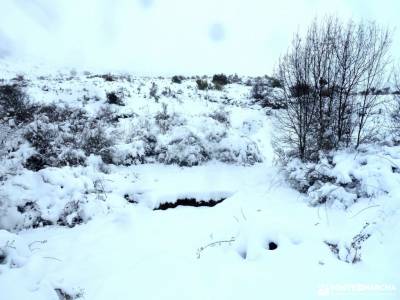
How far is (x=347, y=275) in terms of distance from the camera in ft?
11.9

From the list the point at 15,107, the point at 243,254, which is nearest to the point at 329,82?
the point at 243,254

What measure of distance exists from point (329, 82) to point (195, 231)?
489cm

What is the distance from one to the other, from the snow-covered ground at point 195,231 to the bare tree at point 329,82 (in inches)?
46.5

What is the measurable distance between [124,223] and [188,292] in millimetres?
2646

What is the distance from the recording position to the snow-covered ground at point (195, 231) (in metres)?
3.69

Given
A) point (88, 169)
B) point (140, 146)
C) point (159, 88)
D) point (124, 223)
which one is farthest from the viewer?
point (159, 88)

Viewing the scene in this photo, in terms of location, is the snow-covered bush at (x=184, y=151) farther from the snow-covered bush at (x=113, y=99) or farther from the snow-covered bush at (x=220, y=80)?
the snow-covered bush at (x=220, y=80)

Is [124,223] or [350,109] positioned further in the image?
[350,109]


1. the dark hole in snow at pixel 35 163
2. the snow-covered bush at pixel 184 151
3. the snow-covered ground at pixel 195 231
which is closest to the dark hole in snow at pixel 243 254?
the snow-covered ground at pixel 195 231

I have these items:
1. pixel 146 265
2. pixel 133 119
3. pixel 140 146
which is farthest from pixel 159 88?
pixel 146 265

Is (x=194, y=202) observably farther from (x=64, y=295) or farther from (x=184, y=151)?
(x=64, y=295)

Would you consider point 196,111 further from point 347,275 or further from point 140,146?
point 347,275

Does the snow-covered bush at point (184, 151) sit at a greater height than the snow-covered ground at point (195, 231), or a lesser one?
greater

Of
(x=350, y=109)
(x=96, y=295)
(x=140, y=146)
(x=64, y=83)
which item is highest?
(x=64, y=83)
